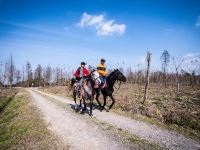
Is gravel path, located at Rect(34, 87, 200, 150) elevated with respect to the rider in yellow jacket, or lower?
lower

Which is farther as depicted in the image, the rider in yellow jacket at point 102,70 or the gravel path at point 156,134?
the rider in yellow jacket at point 102,70

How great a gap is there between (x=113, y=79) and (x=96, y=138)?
602 cm

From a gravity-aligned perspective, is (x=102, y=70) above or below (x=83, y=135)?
above

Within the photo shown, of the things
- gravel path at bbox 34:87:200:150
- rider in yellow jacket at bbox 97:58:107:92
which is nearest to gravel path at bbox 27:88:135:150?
gravel path at bbox 34:87:200:150

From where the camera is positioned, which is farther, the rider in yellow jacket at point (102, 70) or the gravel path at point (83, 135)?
the rider in yellow jacket at point (102, 70)

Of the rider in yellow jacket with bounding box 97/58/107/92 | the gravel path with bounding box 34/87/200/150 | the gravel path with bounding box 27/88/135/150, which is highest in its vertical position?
the rider in yellow jacket with bounding box 97/58/107/92

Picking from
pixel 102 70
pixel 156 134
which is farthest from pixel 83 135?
pixel 102 70

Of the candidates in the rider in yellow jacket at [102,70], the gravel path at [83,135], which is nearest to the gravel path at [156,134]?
the gravel path at [83,135]

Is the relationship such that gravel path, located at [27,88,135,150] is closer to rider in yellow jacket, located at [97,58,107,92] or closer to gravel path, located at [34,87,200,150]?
gravel path, located at [34,87,200,150]

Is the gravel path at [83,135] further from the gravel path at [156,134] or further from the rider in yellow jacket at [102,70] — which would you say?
the rider in yellow jacket at [102,70]

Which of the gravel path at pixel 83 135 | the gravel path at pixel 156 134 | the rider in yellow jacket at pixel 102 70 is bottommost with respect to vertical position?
the gravel path at pixel 83 135

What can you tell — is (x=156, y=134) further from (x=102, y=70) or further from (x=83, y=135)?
(x=102, y=70)

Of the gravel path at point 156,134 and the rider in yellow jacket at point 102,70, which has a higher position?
the rider in yellow jacket at point 102,70

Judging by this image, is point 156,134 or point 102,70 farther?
point 102,70
